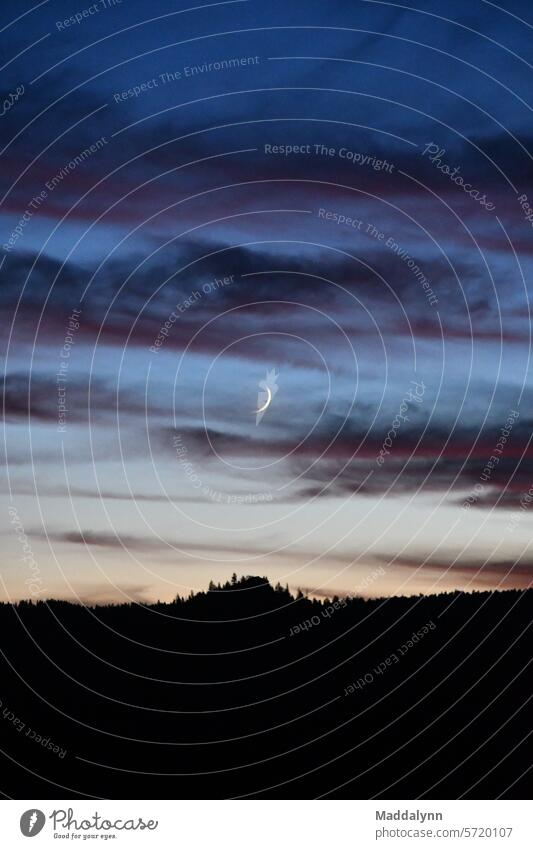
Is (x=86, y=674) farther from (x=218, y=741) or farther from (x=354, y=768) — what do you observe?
(x=354, y=768)
